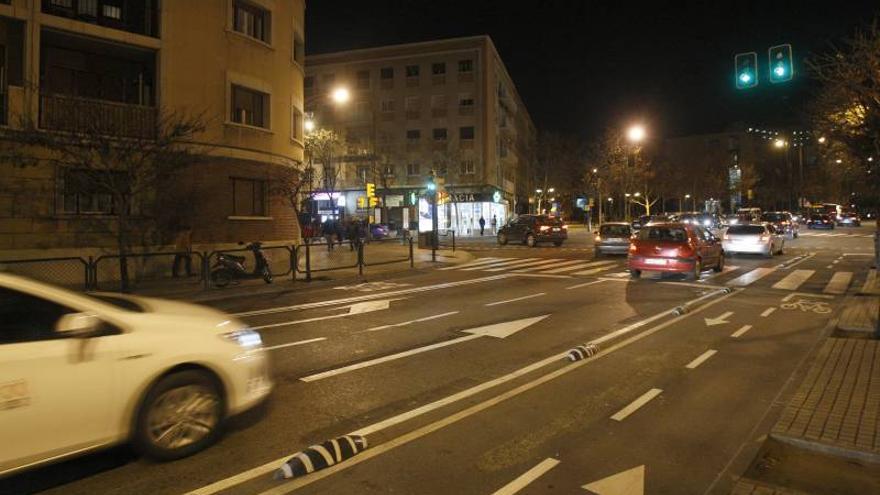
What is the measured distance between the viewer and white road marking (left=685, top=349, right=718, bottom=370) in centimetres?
777

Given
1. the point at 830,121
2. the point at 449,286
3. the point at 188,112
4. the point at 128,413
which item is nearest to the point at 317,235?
the point at 188,112

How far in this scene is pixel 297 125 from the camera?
2641 cm

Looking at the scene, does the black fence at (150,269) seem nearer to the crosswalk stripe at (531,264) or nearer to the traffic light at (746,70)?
the crosswalk stripe at (531,264)

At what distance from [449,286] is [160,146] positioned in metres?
8.12

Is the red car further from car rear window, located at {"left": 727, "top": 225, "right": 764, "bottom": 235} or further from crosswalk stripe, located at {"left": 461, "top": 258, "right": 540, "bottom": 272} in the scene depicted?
car rear window, located at {"left": 727, "top": 225, "right": 764, "bottom": 235}

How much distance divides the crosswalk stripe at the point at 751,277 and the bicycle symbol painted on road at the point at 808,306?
306 cm

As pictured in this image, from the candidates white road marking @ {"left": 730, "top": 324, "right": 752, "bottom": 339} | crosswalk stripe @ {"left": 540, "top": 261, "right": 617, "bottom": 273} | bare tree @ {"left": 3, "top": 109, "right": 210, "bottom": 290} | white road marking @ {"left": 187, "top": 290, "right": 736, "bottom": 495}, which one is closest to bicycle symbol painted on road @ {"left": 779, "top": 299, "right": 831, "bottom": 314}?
white road marking @ {"left": 730, "top": 324, "right": 752, "bottom": 339}

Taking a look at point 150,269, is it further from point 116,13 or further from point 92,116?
point 116,13

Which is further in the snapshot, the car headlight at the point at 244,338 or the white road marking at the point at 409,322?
the white road marking at the point at 409,322

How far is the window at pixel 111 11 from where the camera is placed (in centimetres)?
1939

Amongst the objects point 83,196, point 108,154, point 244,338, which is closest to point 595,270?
point 108,154

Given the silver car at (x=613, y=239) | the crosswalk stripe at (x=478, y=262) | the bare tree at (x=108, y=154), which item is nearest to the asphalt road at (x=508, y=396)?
the bare tree at (x=108, y=154)

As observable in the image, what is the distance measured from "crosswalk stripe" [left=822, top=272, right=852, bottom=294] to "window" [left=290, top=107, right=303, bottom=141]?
19431 mm

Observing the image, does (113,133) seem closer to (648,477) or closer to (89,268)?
(89,268)
